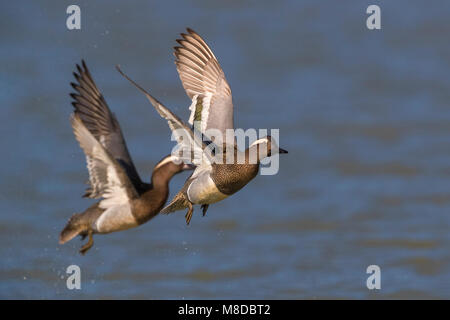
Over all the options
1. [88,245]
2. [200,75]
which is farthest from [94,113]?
[88,245]


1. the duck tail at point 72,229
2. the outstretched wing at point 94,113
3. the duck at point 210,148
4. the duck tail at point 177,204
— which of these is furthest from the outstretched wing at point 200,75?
the duck tail at point 72,229

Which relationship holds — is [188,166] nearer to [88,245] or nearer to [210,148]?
[210,148]

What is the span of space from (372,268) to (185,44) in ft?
23.8

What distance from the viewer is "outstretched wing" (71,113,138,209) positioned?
8.05 m

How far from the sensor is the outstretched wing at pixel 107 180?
8.05 metres

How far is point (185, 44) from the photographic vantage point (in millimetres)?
9828

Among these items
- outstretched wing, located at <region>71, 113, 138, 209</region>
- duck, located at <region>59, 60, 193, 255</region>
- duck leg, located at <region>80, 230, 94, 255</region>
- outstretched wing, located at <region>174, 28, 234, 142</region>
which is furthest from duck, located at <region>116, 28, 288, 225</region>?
duck leg, located at <region>80, 230, 94, 255</region>

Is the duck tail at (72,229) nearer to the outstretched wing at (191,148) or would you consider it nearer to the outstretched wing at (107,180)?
the outstretched wing at (107,180)

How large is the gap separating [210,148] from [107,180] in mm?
1060

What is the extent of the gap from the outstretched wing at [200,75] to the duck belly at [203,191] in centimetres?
110

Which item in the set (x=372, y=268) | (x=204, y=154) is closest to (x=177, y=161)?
(x=204, y=154)

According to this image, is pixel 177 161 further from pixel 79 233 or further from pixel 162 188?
pixel 79 233

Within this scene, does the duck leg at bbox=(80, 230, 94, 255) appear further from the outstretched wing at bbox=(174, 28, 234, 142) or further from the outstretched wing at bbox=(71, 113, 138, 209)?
the outstretched wing at bbox=(174, 28, 234, 142)

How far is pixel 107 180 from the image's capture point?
816 centimetres
